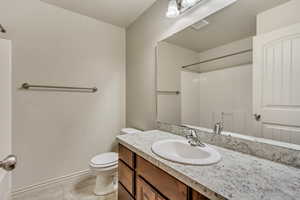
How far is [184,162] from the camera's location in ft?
2.47

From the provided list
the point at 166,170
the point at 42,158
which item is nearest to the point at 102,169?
the point at 42,158

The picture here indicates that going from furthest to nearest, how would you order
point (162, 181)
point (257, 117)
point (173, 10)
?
point (173, 10)
point (257, 117)
point (162, 181)

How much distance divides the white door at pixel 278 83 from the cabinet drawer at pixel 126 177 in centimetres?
95

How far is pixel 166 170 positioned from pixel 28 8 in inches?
87.8

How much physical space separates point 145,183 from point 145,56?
4.89 feet

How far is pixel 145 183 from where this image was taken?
91 cm

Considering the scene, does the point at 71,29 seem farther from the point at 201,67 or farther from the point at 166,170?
the point at 166,170

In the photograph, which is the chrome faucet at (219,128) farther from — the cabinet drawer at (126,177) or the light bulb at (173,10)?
the light bulb at (173,10)

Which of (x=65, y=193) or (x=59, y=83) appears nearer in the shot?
(x=65, y=193)

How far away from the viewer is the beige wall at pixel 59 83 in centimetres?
157

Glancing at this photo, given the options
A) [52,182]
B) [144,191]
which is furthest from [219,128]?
[52,182]

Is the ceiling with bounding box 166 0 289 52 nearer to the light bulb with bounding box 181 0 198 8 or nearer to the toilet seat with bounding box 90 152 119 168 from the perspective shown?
the light bulb with bounding box 181 0 198 8

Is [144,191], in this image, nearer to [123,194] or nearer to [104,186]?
[123,194]

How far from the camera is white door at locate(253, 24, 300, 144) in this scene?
748 mm
